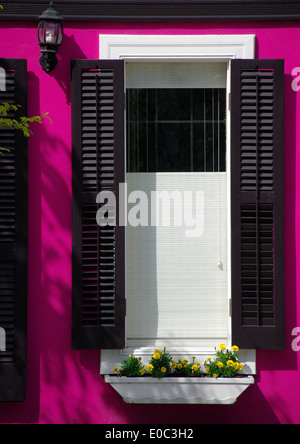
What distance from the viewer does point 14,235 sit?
4941 millimetres

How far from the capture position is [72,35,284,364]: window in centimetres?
491

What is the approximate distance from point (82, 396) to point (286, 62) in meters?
3.43

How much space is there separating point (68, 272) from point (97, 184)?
814 millimetres

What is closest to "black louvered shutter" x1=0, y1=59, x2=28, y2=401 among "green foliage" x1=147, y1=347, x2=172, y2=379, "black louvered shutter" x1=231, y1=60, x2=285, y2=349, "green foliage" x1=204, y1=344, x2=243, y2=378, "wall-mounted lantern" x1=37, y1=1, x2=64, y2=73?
"wall-mounted lantern" x1=37, y1=1, x2=64, y2=73

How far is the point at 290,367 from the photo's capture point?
502 centimetres

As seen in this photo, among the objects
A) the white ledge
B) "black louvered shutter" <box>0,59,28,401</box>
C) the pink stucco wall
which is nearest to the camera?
the white ledge

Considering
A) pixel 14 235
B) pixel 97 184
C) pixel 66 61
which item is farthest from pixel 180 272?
pixel 66 61

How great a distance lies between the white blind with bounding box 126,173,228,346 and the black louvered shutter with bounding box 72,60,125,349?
233 millimetres

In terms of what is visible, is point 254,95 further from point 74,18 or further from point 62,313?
point 62,313

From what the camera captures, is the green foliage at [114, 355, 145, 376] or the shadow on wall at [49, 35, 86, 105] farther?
the shadow on wall at [49, 35, 86, 105]

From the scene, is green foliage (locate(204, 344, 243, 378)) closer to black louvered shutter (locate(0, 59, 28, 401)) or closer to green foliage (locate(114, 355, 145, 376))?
green foliage (locate(114, 355, 145, 376))

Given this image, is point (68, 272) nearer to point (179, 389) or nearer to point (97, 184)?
point (97, 184)

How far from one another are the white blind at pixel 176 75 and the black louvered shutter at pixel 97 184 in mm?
231

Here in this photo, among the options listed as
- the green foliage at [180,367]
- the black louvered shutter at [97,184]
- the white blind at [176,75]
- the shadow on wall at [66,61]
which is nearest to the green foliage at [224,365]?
the green foliage at [180,367]
